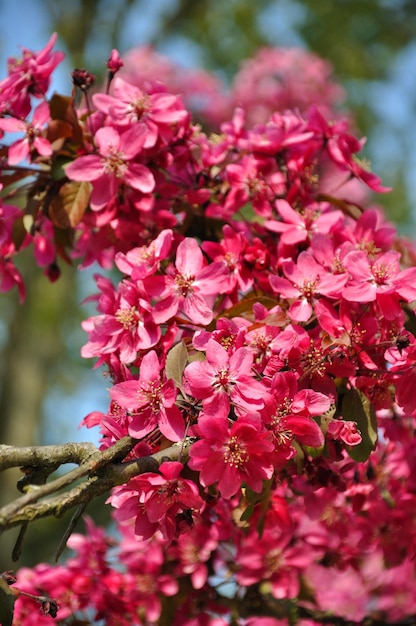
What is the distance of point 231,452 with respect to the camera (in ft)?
4.22

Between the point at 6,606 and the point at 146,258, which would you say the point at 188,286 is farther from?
the point at 6,606

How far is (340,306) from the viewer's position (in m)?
1.53

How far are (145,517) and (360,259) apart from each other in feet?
2.10

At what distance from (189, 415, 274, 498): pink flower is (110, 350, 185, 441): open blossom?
67 millimetres

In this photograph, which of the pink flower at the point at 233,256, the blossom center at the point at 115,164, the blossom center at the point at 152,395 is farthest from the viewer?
the blossom center at the point at 115,164

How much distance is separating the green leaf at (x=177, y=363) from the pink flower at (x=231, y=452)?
0.33 feet

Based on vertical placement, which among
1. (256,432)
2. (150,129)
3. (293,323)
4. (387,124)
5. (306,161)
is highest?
(387,124)

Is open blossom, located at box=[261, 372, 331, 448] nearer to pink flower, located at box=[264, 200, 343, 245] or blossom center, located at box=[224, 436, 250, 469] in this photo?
blossom center, located at box=[224, 436, 250, 469]

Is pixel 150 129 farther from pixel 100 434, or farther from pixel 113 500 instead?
pixel 113 500

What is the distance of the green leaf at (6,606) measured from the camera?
1.25m

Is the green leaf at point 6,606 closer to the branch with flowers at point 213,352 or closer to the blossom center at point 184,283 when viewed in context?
the branch with flowers at point 213,352

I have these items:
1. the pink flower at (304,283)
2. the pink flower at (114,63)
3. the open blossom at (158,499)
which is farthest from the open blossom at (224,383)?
the pink flower at (114,63)

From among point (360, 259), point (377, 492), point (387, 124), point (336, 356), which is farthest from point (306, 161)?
A: point (387, 124)

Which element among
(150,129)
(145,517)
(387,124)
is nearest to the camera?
(145,517)
